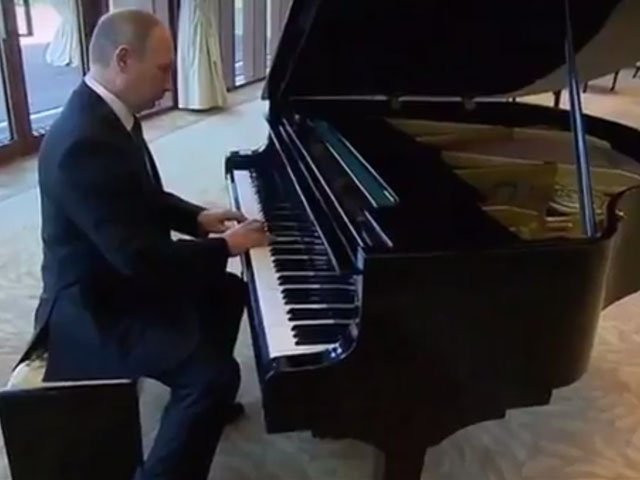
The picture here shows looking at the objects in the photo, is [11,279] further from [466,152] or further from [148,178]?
[466,152]

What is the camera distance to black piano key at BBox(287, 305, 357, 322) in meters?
1.59

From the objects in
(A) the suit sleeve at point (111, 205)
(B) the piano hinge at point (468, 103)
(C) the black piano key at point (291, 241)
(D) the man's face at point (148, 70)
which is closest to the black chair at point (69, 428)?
(A) the suit sleeve at point (111, 205)

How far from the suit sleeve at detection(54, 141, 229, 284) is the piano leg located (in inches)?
27.6

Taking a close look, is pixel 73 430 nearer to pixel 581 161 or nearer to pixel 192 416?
pixel 192 416

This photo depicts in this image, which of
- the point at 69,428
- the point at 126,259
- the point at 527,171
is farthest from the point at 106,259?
the point at 527,171

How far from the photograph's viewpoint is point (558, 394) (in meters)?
2.70

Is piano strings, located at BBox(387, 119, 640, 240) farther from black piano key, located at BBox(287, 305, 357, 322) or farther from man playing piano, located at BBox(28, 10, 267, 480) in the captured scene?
man playing piano, located at BBox(28, 10, 267, 480)

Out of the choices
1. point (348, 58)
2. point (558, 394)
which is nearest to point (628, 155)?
point (558, 394)

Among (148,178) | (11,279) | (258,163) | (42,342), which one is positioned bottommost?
(11,279)

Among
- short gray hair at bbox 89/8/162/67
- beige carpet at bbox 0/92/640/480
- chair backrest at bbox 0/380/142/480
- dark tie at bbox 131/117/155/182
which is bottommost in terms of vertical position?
beige carpet at bbox 0/92/640/480

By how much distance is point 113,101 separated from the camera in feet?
5.76

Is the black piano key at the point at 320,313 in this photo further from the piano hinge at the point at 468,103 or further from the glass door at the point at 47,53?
the glass door at the point at 47,53

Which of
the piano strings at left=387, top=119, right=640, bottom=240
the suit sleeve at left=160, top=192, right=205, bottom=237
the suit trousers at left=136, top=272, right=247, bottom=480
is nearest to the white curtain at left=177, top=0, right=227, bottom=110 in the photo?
the piano strings at left=387, top=119, right=640, bottom=240

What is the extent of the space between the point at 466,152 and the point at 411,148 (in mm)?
311
